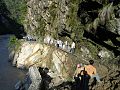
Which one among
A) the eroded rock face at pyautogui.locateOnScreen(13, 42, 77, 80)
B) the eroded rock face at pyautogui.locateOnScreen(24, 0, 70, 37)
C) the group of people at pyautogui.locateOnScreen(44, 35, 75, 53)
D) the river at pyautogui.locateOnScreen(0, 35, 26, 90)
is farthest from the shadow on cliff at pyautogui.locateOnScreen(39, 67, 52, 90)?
the eroded rock face at pyautogui.locateOnScreen(24, 0, 70, 37)

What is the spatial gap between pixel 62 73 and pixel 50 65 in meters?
3.99

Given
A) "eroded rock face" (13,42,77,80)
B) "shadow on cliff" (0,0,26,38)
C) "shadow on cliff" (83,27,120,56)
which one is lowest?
"shadow on cliff" (0,0,26,38)

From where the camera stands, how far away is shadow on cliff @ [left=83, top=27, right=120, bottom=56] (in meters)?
23.4

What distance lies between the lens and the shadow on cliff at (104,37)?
76.8 feet

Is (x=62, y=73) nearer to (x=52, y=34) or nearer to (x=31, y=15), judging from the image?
(x=52, y=34)

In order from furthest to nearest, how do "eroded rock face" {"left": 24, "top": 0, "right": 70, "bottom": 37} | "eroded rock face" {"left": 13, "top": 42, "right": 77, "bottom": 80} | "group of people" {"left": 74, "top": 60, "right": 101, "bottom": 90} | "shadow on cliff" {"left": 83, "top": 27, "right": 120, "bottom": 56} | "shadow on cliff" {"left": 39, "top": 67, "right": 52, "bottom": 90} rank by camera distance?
1. "eroded rock face" {"left": 24, "top": 0, "right": 70, "bottom": 37}
2. "eroded rock face" {"left": 13, "top": 42, "right": 77, "bottom": 80}
3. "shadow on cliff" {"left": 39, "top": 67, "right": 52, "bottom": 90}
4. "shadow on cliff" {"left": 83, "top": 27, "right": 120, "bottom": 56}
5. "group of people" {"left": 74, "top": 60, "right": 101, "bottom": 90}

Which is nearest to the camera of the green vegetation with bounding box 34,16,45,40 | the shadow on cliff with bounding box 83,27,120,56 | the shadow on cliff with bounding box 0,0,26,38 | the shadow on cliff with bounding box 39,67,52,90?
the shadow on cliff with bounding box 83,27,120,56

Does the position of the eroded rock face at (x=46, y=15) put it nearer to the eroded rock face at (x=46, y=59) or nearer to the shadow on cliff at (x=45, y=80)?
the eroded rock face at (x=46, y=59)

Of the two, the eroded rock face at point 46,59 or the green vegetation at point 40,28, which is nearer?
the eroded rock face at point 46,59

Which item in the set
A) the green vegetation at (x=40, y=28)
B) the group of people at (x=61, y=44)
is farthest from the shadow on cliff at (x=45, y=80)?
the green vegetation at (x=40, y=28)

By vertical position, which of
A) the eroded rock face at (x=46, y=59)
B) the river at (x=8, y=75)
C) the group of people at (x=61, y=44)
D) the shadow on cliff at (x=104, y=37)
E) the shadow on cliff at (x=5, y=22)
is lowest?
the shadow on cliff at (x=5, y=22)

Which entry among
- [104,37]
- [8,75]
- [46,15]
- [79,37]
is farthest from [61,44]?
[104,37]

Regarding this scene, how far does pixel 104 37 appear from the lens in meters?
24.5

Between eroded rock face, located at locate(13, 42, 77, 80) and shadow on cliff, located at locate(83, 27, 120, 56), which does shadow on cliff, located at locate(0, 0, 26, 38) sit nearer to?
eroded rock face, located at locate(13, 42, 77, 80)
